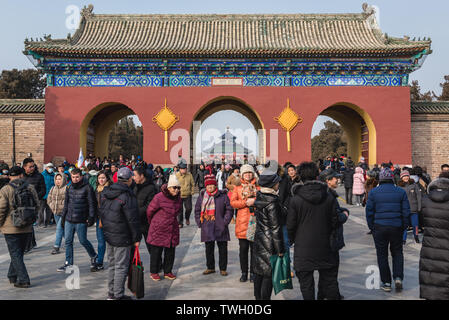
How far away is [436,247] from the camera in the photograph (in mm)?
3828

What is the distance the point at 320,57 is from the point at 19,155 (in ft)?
43.3

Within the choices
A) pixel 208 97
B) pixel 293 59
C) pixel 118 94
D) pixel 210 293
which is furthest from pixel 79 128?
pixel 210 293

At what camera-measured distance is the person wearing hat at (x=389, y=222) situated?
4.82 m

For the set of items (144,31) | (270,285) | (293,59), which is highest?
(144,31)

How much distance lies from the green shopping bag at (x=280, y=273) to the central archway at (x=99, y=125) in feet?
48.5

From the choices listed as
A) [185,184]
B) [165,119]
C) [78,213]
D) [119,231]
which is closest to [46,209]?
[185,184]

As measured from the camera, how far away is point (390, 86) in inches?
675

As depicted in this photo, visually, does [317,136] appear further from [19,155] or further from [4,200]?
[4,200]

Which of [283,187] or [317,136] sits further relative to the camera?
[317,136]

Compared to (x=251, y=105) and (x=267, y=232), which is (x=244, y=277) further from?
(x=251, y=105)

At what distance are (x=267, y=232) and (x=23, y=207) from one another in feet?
10.4

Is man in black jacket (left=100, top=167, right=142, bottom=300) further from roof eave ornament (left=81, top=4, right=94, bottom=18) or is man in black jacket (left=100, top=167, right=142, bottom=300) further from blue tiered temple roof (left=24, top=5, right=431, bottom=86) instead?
roof eave ornament (left=81, top=4, right=94, bottom=18)

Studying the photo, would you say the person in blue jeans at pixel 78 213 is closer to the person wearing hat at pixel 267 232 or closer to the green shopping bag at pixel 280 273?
the person wearing hat at pixel 267 232

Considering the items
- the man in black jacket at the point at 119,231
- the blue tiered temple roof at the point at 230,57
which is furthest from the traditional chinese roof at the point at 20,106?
the man in black jacket at the point at 119,231
